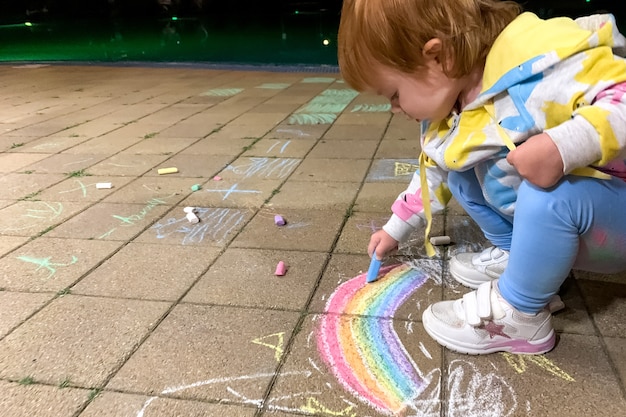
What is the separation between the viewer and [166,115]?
4.29 m

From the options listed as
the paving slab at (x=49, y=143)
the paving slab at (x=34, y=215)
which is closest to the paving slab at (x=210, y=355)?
the paving slab at (x=34, y=215)

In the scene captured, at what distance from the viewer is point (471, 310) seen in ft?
4.74

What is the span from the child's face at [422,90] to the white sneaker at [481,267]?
0.55m

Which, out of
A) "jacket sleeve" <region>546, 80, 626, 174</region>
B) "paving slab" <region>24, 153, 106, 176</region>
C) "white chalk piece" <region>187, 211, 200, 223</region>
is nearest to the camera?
"jacket sleeve" <region>546, 80, 626, 174</region>

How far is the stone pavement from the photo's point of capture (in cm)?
135

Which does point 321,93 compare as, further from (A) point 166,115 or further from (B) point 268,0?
(B) point 268,0

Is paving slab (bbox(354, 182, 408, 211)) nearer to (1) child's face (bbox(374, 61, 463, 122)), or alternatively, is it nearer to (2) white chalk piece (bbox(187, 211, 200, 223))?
(2) white chalk piece (bbox(187, 211, 200, 223))

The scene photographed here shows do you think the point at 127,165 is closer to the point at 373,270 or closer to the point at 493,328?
the point at 373,270

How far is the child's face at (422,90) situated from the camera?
1318mm

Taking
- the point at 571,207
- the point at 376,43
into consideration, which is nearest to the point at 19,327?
the point at 376,43

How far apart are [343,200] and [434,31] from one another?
1.31 meters

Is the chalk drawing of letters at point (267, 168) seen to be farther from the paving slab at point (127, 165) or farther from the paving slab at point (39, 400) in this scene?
the paving slab at point (39, 400)

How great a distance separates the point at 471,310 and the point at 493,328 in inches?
2.7

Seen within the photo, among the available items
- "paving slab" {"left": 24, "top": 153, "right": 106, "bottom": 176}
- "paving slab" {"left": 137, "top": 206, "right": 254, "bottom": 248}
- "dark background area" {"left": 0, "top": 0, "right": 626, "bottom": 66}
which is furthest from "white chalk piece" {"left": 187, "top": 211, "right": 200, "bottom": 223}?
"dark background area" {"left": 0, "top": 0, "right": 626, "bottom": 66}
